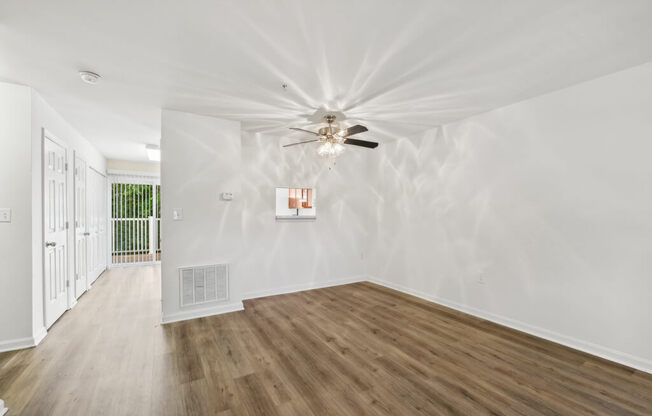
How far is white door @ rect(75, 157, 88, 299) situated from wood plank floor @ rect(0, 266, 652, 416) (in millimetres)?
891

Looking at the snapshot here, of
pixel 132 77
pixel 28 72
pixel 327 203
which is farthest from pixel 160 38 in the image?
pixel 327 203

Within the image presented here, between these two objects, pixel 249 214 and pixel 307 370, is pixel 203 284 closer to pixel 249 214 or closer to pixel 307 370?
pixel 249 214

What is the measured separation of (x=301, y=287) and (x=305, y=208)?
1335 millimetres

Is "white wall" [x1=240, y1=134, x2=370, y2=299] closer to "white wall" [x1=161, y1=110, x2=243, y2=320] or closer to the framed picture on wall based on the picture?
the framed picture on wall

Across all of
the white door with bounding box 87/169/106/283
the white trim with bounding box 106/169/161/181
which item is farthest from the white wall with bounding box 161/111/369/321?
the white trim with bounding box 106/169/161/181

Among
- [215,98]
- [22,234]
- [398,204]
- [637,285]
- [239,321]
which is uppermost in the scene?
[215,98]

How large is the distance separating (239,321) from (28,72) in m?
3.18

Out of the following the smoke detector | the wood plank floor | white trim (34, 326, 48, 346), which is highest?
the smoke detector

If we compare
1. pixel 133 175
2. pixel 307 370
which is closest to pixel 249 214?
pixel 307 370

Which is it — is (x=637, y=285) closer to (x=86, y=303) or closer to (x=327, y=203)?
(x=327, y=203)

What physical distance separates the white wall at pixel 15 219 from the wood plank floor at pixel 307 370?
0.31 meters

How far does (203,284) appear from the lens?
3.59 m

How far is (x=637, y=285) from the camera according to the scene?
2.43 m

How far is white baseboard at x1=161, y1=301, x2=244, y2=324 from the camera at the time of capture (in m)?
3.39
